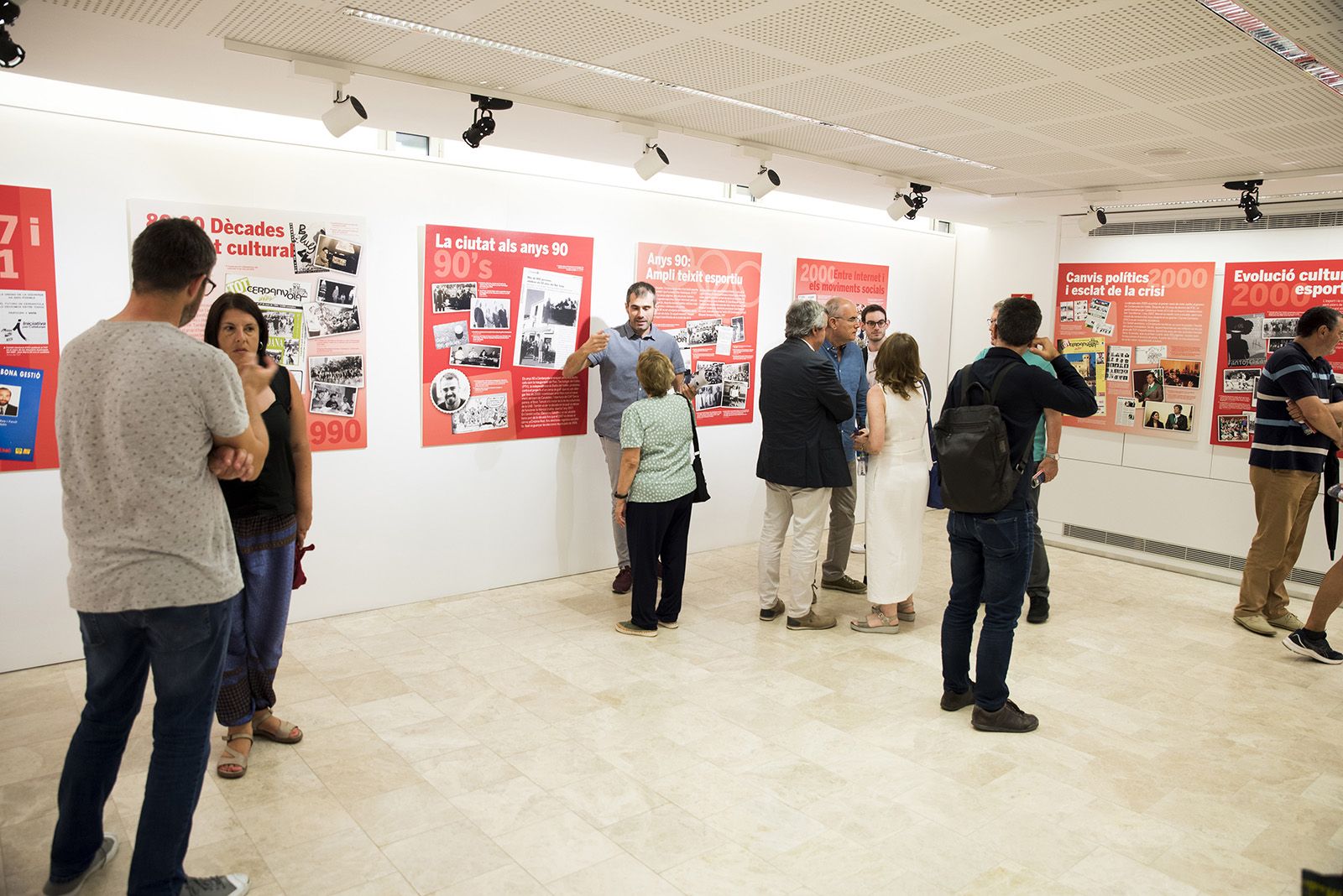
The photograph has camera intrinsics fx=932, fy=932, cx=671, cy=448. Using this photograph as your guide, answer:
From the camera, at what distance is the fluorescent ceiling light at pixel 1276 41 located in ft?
9.36

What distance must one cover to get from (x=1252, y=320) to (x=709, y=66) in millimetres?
4798

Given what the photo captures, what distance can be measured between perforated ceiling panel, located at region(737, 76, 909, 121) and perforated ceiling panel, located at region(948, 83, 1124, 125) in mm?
339

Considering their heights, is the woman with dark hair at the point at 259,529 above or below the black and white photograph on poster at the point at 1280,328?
below

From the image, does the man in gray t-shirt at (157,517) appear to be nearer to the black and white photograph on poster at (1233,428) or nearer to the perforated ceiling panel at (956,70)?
the perforated ceiling panel at (956,70)

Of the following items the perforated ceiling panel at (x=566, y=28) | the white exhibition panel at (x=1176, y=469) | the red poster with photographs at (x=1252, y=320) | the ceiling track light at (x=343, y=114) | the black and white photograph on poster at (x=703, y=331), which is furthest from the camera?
the black and white photograph on poster at (x=703, y=331)

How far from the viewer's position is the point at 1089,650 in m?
4.92

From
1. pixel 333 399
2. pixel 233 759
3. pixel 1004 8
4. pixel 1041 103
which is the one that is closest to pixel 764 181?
pixel 1041 103

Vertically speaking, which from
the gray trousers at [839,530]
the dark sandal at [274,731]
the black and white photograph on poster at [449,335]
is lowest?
the dark sandal at [274,731]

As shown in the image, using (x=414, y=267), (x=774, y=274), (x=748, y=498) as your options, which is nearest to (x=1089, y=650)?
(x=748, y=498)

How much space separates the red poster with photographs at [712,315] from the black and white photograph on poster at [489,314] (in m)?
1.06

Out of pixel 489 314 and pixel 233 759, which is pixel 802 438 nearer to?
pixel 489 314

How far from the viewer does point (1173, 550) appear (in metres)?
6.85

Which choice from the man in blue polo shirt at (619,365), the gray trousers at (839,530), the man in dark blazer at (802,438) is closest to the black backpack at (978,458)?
the man in dark blazer at (802,438)

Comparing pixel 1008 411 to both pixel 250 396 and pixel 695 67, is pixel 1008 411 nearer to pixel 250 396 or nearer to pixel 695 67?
pixel 695 67
